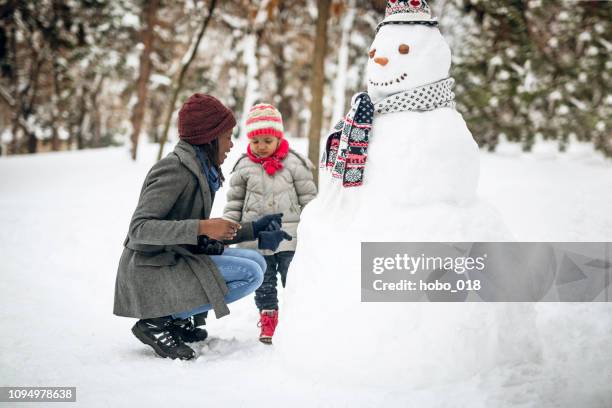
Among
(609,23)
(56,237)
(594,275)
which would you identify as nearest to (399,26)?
(594,275)

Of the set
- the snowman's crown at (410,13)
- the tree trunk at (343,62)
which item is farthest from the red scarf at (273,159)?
the tree trunk at (343,62)

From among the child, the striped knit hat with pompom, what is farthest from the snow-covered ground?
the striped knit hat with pompom

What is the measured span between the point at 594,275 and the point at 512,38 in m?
9.77

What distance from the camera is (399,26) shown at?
2.87 meters

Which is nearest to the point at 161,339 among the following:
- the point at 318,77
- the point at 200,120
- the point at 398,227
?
the point at 200,120

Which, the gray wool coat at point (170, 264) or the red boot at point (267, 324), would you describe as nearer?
the gray wool coat at point (170, 264)

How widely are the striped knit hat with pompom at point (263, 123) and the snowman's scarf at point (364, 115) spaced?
79 cm

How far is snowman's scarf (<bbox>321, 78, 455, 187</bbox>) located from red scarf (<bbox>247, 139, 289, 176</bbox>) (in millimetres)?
814

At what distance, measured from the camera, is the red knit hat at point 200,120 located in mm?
2988

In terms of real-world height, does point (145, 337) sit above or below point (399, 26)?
below

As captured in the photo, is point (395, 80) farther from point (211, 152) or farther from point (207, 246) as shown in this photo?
point (207, 246)

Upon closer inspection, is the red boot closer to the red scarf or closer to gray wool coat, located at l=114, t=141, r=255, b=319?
gray wool coat, located at l=114, t=141, r=255, b=319

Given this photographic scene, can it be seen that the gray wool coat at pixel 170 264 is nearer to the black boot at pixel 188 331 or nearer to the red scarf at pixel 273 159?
the black boot at pixel 188 331

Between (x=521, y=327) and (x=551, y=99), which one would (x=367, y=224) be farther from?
(x=551, y=99)
